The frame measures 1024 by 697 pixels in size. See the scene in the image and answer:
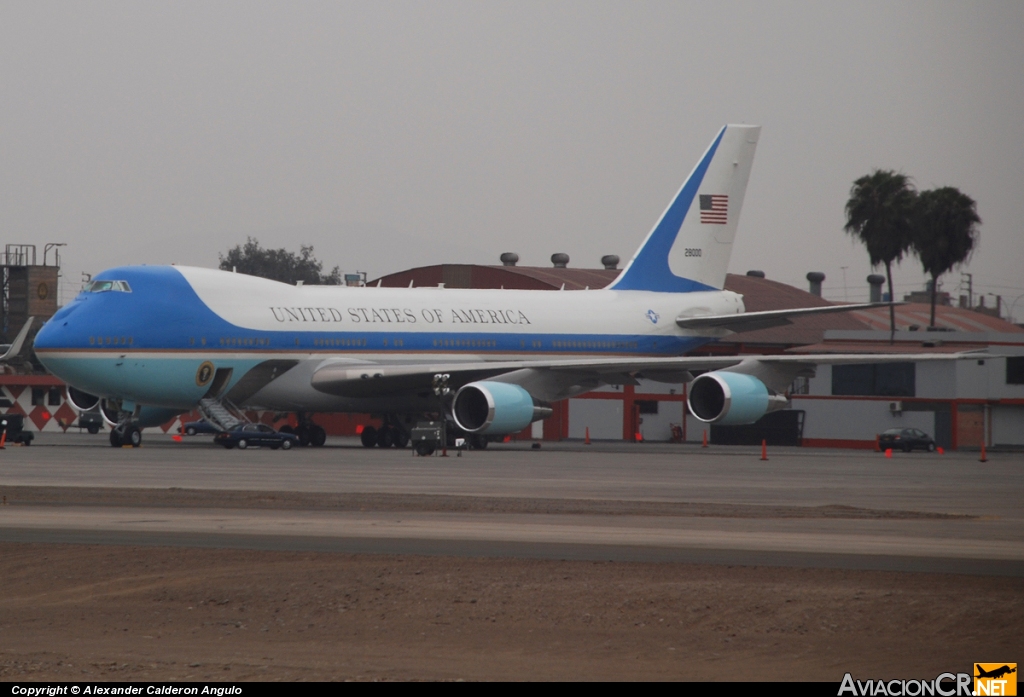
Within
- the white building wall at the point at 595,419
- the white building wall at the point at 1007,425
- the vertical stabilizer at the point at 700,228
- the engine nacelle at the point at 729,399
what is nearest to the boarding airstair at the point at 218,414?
the engine nacelle at the point at 729,399

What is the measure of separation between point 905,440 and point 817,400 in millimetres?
5642

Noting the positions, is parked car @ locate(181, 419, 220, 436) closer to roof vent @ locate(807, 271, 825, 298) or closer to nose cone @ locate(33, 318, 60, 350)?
nose cone @ locate(33, 318, 60, 350)

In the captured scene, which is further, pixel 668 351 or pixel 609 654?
pixel 668 351

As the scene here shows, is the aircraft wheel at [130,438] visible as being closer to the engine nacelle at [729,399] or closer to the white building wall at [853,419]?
the engine nacelle at [729,399]

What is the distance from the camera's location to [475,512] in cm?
2341

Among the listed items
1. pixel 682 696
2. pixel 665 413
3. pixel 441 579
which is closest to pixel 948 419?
pixel 665 413

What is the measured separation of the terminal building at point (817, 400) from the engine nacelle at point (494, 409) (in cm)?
975

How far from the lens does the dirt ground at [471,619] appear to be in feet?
41.0

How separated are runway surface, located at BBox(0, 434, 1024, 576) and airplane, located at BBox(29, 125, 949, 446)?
4481 mm

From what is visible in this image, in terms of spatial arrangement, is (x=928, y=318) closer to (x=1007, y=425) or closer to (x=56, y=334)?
(x=1007, y=425)

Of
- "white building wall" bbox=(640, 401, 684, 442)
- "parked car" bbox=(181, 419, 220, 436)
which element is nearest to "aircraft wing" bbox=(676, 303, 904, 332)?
"white building wall" bbox=(640, 401, 684, 442)

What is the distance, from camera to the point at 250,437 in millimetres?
45250

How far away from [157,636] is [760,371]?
118 feet

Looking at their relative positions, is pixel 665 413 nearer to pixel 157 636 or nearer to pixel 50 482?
pixel 50 482
